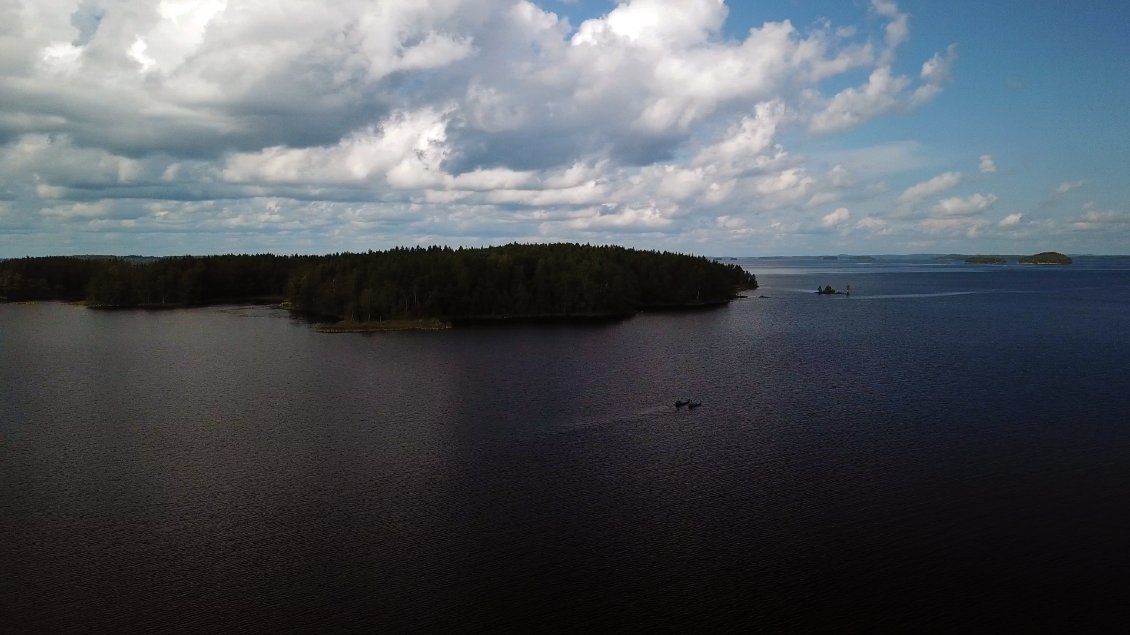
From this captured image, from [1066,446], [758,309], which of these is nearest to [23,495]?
[1066,446]

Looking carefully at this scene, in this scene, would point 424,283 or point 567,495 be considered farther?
point 424,283

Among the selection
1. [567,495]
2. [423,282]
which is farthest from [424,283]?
[567,495]

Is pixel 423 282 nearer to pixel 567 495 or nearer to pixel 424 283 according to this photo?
pixel 424 283

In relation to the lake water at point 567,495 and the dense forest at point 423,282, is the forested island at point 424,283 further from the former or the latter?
the lake water at point 567,495

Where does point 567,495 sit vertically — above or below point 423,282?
below

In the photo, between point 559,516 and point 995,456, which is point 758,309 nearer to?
point 995,456

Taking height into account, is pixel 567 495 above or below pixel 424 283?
below
